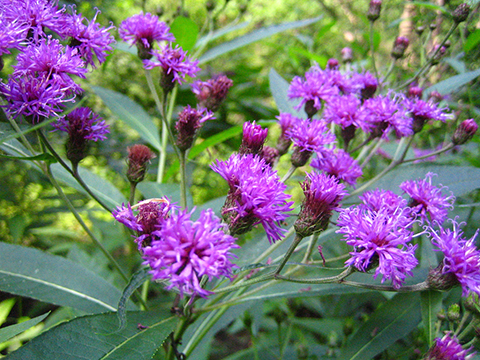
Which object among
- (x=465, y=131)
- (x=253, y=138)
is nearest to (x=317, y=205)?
(x=253, y=138)

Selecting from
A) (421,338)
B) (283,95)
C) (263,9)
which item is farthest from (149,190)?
(263,9)

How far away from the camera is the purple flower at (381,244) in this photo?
0.72 meters

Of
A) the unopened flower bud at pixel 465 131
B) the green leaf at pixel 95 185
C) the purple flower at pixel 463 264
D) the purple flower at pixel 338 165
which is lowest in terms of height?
the green leaf at pixel 95 185

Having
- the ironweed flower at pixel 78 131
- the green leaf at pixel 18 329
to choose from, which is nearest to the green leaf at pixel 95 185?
the ironweed flower at pixel 78 131

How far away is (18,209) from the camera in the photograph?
7.77 feet

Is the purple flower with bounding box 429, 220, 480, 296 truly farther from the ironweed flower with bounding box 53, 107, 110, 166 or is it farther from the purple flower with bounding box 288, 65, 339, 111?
the ironweed flower with bounding box 53, 107, 110, 166

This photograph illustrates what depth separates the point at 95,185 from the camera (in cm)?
142

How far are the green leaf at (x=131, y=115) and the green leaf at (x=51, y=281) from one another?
0.67 meters

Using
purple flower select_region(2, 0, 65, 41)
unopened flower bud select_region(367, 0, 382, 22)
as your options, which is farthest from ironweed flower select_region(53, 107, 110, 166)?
unopened flower bud select_region(367, 0, 382, 22)

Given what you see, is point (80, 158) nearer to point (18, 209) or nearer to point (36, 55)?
A: point (36, 55)

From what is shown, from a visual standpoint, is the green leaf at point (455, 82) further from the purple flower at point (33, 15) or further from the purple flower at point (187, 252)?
the purple flower at point (33, 15)

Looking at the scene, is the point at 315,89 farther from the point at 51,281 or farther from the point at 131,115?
the point at 51,281

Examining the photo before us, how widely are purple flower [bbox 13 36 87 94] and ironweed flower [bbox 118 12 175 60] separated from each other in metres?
0.28

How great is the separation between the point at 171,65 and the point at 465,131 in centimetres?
102
